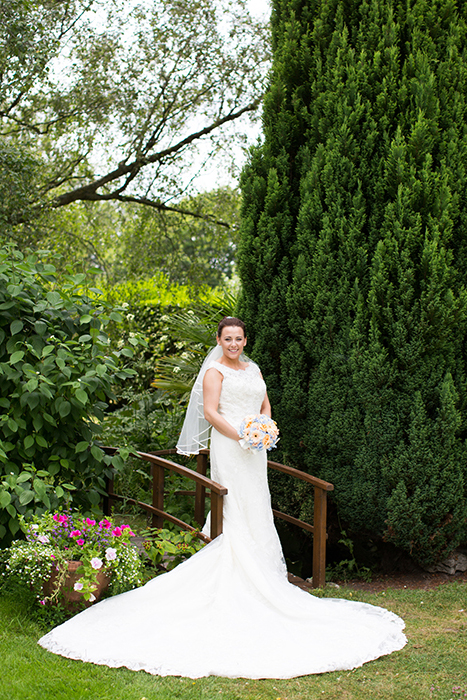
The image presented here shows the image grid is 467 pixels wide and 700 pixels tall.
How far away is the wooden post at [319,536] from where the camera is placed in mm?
4441

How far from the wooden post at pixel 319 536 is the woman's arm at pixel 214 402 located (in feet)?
2.60

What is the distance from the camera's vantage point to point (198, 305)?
22.3 feet

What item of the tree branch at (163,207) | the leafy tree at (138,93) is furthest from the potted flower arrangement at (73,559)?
the tree branch at (163,207)

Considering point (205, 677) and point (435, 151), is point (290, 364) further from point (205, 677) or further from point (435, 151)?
point (205, 677)

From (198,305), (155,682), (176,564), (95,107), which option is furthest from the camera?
(95,107)

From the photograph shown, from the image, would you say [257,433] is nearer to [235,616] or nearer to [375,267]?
[235,616]

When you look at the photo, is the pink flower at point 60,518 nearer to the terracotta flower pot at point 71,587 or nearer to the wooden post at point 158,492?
the terracotta flower pot at point 71,587

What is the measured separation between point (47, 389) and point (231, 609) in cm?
182

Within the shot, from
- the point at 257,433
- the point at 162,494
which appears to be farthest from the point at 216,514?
the point at 162,494

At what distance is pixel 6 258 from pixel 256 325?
2.04m

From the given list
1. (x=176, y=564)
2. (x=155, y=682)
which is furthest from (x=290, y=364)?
(x=155, y=682)

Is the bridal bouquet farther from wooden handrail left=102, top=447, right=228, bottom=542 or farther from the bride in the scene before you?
wooden handrail left=102, top=447, right=228, bottom=542

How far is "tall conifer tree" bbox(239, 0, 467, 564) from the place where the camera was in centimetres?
445

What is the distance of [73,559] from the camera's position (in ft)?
12.6
